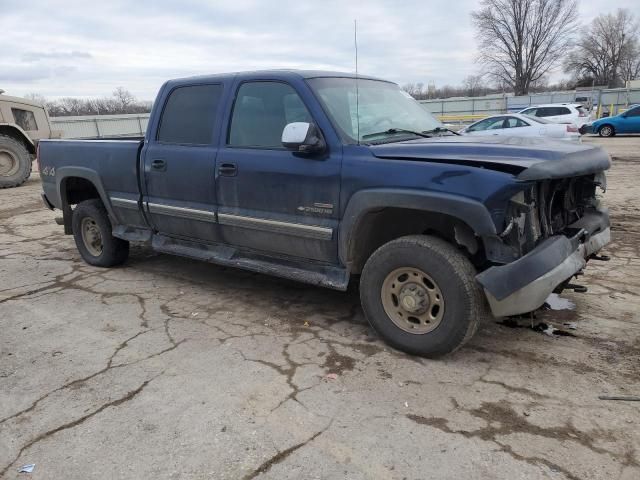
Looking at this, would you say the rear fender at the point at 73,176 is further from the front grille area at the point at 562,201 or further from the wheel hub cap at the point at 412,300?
the front grille area at the point at 562,201

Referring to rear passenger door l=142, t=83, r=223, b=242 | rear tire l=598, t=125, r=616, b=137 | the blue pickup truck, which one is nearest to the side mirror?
the blue pickup truck

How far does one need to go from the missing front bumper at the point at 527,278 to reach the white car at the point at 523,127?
41.9ft

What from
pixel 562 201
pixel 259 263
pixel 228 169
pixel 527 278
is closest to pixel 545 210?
pixel 562 201

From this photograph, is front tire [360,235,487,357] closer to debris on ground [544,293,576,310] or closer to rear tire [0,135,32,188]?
debris on ground [544,293,576,310]

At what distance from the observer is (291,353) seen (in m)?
3.61

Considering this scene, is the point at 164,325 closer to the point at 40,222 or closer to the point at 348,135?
the point at 348,135

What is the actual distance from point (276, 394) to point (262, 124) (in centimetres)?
213

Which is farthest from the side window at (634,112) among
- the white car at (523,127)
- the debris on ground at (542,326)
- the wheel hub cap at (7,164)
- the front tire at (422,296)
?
the front tire at (422,296)

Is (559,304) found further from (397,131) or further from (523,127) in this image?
(523,127)

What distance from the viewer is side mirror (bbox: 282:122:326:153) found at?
3.48m

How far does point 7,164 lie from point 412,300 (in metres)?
13.1

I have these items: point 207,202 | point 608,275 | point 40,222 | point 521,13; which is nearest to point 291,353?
point 207,202

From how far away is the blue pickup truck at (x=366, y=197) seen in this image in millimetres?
3051

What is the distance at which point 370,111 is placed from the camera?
404cm
